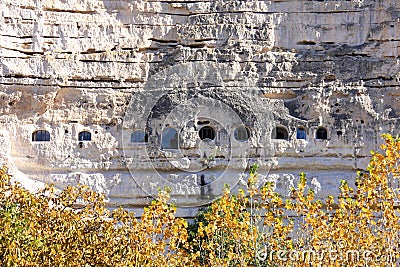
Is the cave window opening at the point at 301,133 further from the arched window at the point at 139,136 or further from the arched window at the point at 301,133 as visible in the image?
the arched window at the point at 139,136

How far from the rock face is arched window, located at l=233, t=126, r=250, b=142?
95 millimetres

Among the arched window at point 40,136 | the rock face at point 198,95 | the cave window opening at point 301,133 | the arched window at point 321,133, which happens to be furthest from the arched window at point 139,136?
the arched window at point 321,133

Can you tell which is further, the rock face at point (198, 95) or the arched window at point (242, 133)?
the arched window at point (242, 133)

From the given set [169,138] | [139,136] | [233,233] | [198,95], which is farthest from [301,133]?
[233,233]

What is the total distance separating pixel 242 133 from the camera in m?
26.0

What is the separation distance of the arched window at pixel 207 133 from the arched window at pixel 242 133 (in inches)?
33.2

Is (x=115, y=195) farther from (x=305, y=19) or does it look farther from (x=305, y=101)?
(x=305, y=19)

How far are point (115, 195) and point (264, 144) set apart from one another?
5.83 metres

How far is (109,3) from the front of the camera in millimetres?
27531

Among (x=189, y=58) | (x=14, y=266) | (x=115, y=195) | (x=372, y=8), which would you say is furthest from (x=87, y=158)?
(x=14, y=266)

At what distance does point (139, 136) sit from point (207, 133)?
2.58m

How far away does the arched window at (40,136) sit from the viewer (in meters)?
25.9

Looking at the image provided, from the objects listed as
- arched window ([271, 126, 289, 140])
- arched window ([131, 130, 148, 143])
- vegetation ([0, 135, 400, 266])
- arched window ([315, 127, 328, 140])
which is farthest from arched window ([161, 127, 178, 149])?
vegetation ([0, 135, 400, 266])

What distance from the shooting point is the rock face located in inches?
1004
